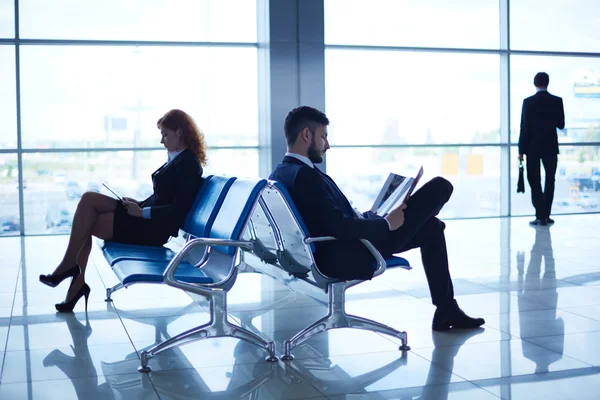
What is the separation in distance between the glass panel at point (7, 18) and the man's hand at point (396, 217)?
6.87 meters

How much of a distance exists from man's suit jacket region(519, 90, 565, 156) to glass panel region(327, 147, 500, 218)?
1565mm

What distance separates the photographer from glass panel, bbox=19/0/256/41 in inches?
350

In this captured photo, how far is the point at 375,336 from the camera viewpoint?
3.62 meters

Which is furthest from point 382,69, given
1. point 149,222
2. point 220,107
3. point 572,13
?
point 149,222

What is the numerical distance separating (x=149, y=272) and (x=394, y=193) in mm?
1126

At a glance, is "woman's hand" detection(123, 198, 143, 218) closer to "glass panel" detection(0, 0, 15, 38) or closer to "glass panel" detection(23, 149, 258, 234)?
"glass panel" detection(23, 149, 258, 234)

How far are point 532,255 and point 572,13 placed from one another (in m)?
5.77

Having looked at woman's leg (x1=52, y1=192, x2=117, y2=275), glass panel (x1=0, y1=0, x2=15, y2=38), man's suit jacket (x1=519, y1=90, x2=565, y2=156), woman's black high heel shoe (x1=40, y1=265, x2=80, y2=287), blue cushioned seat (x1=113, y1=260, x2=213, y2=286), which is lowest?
woman's black high heel shoe (x1=40, y1=265, x2=80, y2=287)

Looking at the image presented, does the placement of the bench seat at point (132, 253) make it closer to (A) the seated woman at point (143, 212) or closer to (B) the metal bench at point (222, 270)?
(A) the seated woman at point (143, 212)

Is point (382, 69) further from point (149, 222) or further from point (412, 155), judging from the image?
point (149, 222)

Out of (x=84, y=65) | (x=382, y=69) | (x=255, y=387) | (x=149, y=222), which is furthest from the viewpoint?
(x=382, y=69)

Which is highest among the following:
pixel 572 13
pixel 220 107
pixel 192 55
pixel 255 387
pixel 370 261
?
pixel 572 13

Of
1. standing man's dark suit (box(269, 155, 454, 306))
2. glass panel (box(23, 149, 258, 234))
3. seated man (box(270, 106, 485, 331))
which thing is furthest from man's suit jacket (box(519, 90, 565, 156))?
standing man's dark suit (box(269, 155, 454, 306))

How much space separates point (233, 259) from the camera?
322cm
